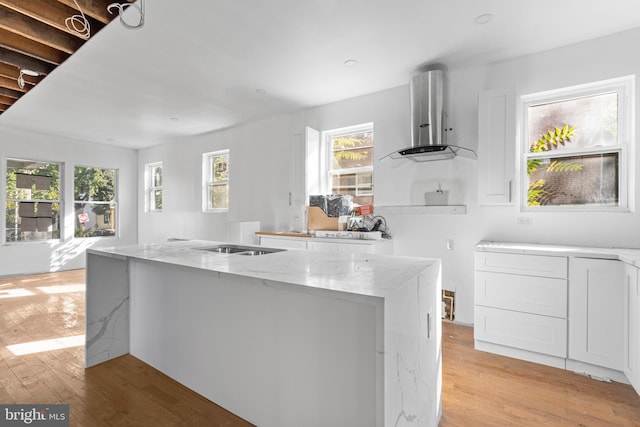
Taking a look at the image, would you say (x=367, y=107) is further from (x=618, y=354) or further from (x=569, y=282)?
(x=618, y=354)

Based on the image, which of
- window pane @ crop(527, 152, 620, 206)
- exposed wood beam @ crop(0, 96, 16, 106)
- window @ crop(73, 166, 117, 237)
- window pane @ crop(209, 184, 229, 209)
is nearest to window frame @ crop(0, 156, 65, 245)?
window @ crop(73, 166, 117, 237)

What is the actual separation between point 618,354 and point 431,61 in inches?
108

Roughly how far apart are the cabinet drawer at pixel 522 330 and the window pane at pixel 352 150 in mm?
2169

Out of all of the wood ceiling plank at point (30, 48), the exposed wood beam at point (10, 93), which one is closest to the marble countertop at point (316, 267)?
the wood ceiling plank at point (30, 48)

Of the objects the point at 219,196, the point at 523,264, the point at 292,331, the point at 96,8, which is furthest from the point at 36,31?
the point at 523,264

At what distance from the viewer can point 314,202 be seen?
3967mm

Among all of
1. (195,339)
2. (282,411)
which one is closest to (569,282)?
(282,411)

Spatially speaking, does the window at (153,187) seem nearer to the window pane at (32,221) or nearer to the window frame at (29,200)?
the window frame at (29,200)

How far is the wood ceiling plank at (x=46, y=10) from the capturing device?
1922 mm

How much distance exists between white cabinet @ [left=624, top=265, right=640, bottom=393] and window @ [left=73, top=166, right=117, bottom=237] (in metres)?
7.98

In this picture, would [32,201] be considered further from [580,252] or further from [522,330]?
[580,252]

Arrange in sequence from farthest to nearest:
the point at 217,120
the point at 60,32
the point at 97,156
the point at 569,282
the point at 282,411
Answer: the point at 97,156
the point at 217,120
the point at 60,32
the point at 569,282
the point at 282,411

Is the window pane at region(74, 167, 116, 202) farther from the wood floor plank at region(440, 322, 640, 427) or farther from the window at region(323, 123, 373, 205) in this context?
the wood floor plank at region(440, 322, 640, 427)

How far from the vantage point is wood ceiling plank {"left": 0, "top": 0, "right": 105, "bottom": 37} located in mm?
1922
